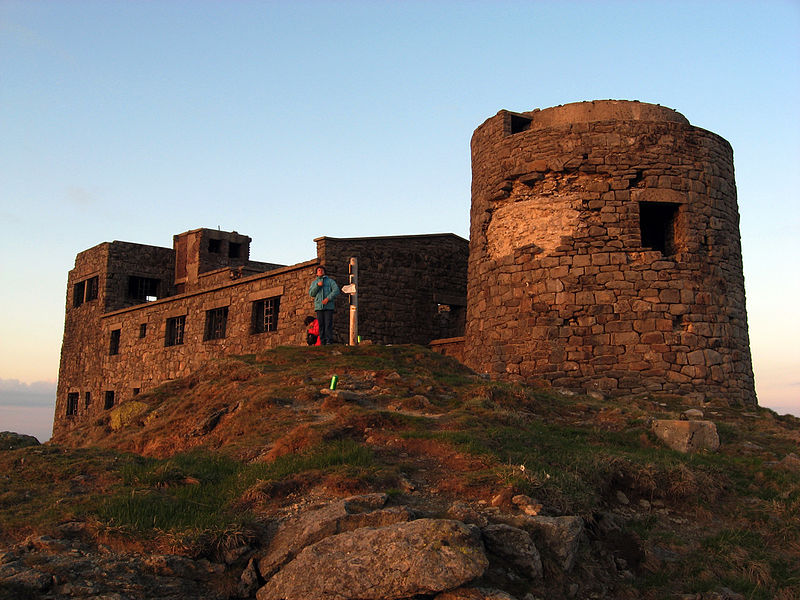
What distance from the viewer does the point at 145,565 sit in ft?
17.8

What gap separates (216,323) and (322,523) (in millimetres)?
16112

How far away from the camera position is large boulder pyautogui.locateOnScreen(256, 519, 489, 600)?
16.7 feet

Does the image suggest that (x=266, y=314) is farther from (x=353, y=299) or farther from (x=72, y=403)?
(x=72, y=403)

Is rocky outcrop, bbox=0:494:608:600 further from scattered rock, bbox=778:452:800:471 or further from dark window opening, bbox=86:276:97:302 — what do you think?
dark window opening, bbox=86:276:97:302

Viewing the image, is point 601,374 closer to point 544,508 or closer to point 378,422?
point 378,422

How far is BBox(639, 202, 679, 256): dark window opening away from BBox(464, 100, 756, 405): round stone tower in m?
0.04

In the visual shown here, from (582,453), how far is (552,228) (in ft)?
22.7

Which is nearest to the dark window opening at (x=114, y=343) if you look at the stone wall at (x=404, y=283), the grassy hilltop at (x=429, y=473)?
the stone wall at (x=404, y=283)

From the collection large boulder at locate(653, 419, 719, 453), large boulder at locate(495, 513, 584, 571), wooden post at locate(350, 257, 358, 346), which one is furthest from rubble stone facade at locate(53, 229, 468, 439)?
large boulder at locate(495, 513, 584, 571)

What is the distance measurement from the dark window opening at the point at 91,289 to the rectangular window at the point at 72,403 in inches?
143

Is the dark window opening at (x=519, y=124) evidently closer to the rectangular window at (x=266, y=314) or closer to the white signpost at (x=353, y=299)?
the white signpost at (x=353, y=299)

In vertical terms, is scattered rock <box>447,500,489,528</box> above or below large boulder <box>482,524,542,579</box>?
above

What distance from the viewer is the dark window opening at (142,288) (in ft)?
90.8

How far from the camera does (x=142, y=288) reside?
91.4 ft
